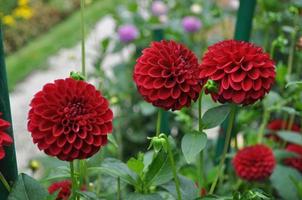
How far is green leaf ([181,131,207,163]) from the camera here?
73cm

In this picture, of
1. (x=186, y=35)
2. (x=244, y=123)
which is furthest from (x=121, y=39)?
(x=244, y=123)

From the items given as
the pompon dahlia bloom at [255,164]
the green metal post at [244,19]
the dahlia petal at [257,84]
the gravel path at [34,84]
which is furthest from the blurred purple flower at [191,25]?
the dahlia petal at [257,84]

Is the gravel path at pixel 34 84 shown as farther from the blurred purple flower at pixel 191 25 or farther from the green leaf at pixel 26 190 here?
the green leaf at pixel 26 190

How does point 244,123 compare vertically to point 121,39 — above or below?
below

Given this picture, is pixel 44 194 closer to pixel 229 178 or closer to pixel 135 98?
pixel 229 178

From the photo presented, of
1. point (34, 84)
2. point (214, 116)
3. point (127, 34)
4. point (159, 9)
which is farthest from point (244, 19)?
point (34, 84)

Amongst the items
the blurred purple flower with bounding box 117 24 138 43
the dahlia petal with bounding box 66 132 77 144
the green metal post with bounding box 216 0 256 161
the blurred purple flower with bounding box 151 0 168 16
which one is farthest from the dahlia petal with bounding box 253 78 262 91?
the blurred purple flower with bounding box 151 0 168 16

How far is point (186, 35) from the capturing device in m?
2.12

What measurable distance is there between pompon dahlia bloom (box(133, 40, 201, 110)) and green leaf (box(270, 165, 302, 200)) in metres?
0.48

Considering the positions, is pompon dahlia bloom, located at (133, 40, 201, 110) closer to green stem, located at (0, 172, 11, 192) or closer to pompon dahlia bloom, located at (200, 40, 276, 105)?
pompon dahlia bloom, located at (200, 40, 276, 105)

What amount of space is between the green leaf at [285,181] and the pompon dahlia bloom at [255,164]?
0.21 feet

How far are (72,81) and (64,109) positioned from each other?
1.3 inches

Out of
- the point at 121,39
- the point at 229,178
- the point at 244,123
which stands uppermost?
the point at 121,39

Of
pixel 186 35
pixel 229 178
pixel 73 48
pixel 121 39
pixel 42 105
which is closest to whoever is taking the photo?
pixel 42 105
